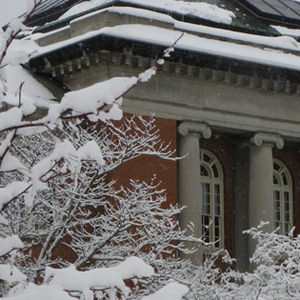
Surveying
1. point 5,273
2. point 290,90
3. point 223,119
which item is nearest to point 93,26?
point 223,119

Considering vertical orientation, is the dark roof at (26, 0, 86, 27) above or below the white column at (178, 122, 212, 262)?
above

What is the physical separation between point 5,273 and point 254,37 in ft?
71.9

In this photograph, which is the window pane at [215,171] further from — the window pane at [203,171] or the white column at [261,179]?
the white column at [261,179]

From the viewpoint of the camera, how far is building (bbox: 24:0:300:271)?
78.8 feet

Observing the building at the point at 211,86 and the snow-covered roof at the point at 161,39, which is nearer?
the snow-covered roof at the point at 161,39

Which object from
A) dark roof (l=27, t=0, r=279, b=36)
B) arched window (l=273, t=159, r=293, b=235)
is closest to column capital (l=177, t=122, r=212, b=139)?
dark roof (l=27, t=0, r=279, b=36)

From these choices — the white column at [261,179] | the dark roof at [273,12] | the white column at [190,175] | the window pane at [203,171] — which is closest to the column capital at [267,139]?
the white column at [261,179]

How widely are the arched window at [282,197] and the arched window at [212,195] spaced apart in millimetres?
1962

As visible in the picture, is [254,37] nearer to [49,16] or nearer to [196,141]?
[196,141]

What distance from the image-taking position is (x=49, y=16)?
97.7 feet

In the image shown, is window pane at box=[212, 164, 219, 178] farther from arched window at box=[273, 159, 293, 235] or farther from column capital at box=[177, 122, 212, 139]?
column capital at box=[177, 122, 212, 139]

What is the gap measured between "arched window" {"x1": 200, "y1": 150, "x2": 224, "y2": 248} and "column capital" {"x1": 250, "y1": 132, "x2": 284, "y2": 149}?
5.44 feet

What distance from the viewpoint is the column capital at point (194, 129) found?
24842mm

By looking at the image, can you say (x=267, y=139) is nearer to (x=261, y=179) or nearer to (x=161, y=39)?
(x=261, y=179)
